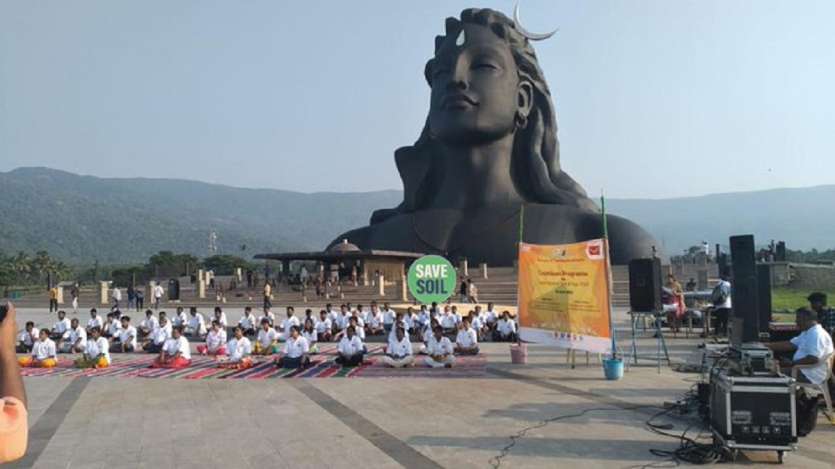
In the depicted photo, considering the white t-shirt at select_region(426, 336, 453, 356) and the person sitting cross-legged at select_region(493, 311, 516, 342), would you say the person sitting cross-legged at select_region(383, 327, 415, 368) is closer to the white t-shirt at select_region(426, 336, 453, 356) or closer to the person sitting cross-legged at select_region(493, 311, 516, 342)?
the white t-shirt at select_region(426, 336, 453, 356)

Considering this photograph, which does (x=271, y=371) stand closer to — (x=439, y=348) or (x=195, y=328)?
(x=439, y=348)

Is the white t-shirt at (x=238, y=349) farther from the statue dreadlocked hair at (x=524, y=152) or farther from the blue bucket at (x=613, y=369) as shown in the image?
the statue dreadlocked hair at (x=524, y=152)

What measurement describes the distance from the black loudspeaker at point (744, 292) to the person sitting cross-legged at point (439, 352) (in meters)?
5.44

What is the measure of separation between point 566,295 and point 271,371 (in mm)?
5141

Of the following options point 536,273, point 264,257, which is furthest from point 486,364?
point 264,257

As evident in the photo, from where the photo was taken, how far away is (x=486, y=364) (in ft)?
41.2

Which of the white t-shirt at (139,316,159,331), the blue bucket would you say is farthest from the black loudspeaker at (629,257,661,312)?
the white t-shirt at (139,316,159,331)

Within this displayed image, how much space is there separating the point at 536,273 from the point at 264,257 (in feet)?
78.6

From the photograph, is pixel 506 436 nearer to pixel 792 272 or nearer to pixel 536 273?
pixel 536 273

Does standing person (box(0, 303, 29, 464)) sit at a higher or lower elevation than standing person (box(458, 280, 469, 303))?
higher

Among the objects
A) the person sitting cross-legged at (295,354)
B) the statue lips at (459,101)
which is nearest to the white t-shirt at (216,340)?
the person sitting cross-legged at (295,354)

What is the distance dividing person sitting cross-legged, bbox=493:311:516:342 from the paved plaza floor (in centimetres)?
511

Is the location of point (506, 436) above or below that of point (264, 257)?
below

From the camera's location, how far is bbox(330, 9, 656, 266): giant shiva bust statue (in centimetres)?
3250
